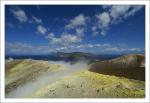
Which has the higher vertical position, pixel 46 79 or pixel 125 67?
pixel 125 67

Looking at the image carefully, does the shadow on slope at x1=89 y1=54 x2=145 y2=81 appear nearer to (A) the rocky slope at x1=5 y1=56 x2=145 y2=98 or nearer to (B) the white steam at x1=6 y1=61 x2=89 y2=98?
(A) the rocky slope at x1=5 y1=56 x2=145 y2=98

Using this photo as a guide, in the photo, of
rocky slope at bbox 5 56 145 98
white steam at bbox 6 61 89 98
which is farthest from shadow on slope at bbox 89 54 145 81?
white steam at bbox 6 61 89 98

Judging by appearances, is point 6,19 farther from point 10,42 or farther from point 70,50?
point 70,50

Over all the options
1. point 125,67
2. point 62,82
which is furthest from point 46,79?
point 125,67

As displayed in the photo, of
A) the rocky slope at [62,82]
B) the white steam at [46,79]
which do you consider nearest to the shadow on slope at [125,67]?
the rocky slope at [62,82]

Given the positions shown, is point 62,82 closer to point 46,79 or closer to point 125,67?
point 46,79

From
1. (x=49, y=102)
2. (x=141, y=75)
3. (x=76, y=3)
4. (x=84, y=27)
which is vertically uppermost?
(x=76, y=3)

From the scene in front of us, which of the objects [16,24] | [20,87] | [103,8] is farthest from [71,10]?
[20,87]

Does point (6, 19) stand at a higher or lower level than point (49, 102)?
higher
